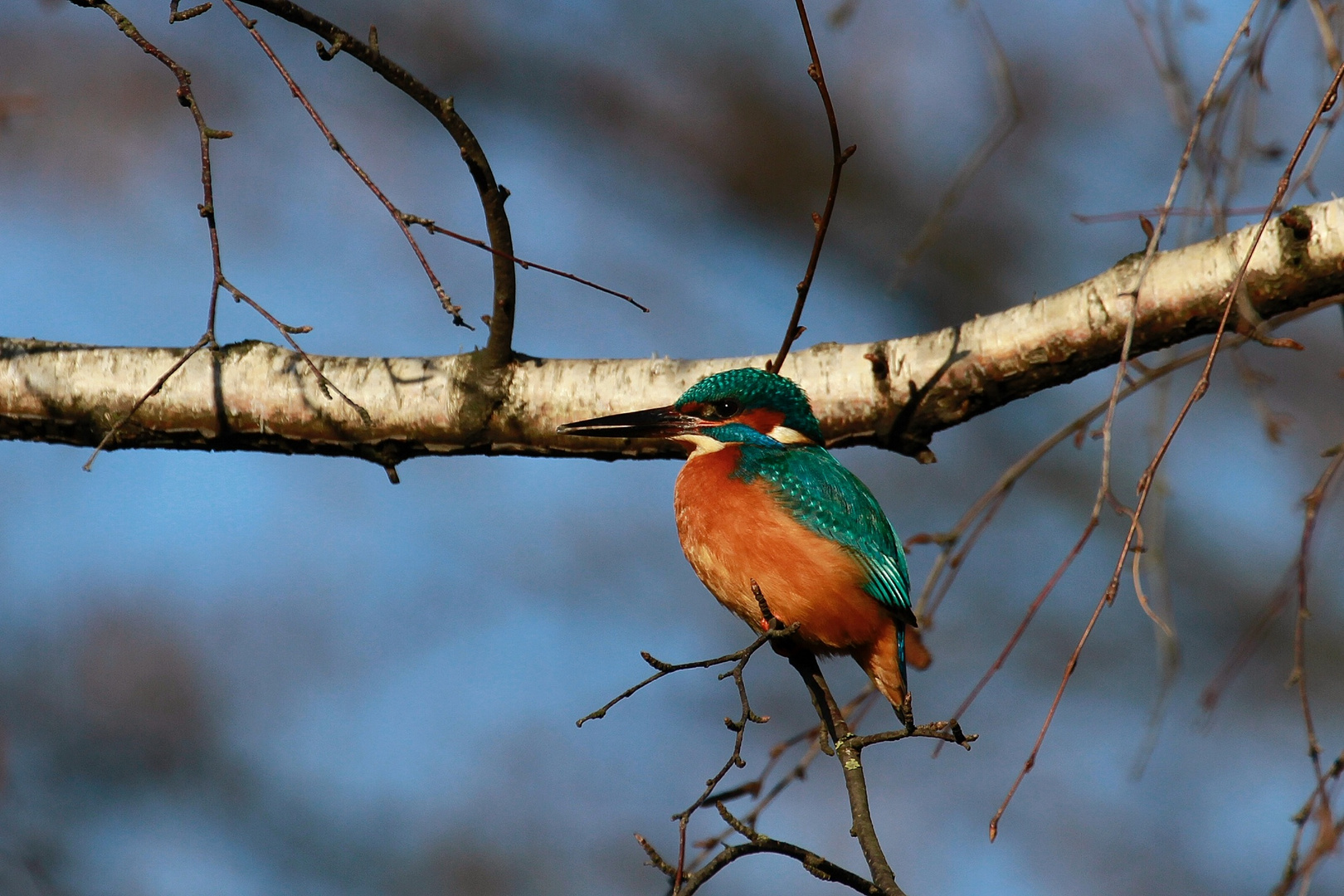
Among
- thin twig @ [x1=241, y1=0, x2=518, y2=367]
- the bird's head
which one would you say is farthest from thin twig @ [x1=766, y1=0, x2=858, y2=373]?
thin twig @ [x1=241, y1=0, x2=518, y2=367]

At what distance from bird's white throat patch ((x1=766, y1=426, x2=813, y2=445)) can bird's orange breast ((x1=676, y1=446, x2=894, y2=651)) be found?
293mm

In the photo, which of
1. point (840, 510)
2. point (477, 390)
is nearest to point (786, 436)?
point (840, 510)

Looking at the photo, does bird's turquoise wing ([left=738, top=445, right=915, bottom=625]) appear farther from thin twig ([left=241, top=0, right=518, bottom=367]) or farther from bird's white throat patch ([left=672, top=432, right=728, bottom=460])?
thin twig ([left=241, top=0, right=518, bottom=367])

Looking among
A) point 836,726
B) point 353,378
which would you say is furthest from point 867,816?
point 353,378

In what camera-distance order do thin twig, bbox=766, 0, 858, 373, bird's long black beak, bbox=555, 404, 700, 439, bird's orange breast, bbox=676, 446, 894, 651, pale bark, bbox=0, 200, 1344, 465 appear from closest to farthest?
thin twig, bbox=766, 0, 858, 373 → bird's orange breast, bbox=676, 446, 894, 651 → pale bark, bbox=0, 200, 1344, 465 → bird's long black beak, bbox=555, 404, 700, 439

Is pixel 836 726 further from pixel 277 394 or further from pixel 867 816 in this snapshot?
pixel 277 394

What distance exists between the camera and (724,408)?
3.10 metres

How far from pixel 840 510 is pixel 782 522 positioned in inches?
6.9

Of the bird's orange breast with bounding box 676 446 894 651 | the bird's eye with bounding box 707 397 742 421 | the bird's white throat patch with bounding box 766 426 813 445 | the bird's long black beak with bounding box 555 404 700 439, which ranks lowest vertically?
the bird's orange breast with bounding box 676 446 894 651

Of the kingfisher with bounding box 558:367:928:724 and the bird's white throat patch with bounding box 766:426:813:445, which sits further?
the bird's white throat patch with bounding box 766:426:813:445

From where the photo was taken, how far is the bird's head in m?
3.05

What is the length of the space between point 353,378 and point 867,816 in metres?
1.89

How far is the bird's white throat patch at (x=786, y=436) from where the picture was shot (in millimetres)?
3119

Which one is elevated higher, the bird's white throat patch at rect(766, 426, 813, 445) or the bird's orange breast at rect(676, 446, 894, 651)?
the bird's white throat patch at rect(766, 426, 813, 445)
